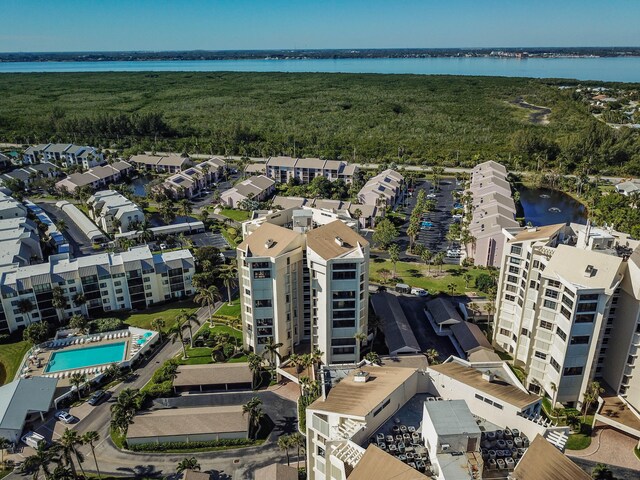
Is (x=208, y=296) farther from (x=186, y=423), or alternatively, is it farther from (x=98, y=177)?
(x=98, y=177)

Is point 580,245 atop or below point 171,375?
atop

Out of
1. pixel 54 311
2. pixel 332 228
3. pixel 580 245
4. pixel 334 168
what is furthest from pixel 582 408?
pixel 334 168

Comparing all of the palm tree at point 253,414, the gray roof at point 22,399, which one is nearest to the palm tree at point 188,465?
the palm tree at point 253,414

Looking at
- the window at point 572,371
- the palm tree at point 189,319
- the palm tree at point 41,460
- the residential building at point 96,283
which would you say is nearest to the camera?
the palm tree at point 41,460

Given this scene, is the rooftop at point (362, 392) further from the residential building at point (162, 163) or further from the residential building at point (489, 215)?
the residential building at point (162, 163)

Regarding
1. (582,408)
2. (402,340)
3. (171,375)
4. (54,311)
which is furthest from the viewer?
(54,311)

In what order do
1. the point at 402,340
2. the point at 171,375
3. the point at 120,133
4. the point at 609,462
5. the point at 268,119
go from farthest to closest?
the point at 268,119 < the point at 120,133 < the point at 402,340 < the point at 171,375 < the point at 609,462

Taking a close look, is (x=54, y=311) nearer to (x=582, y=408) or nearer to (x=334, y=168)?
(x=582, y=408)
